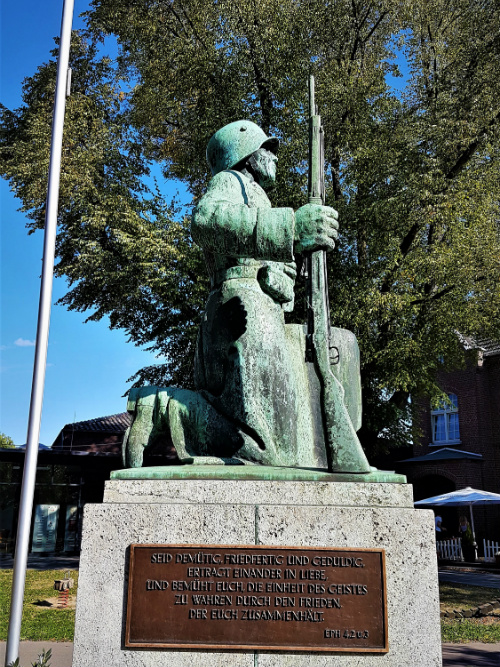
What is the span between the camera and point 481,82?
48.7 ft

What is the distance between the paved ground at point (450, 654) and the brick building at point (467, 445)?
702 inches

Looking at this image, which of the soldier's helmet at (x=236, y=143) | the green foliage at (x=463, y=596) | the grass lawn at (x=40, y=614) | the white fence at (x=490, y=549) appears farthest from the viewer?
the white fence at (x=490, y=549)

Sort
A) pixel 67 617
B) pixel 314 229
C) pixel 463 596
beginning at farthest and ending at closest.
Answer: pixel 463 596 → pixel 67 617 → pixel 314 229

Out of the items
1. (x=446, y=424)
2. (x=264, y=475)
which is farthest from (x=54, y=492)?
(x=264, y=475)

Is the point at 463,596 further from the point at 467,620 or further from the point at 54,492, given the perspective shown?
the point at 54,492

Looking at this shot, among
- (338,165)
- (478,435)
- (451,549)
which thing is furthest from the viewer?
(478,435)

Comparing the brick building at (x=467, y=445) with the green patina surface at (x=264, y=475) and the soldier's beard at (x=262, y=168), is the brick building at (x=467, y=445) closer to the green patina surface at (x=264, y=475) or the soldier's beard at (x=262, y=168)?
A: the soldier's beard at (x=262, y=168)

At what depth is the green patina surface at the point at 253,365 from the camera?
385cm

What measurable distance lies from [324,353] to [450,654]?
5.56 metres

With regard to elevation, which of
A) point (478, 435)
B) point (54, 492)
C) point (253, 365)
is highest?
point (478, 435)

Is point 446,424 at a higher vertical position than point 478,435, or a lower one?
higher

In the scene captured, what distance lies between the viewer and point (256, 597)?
3188 mm

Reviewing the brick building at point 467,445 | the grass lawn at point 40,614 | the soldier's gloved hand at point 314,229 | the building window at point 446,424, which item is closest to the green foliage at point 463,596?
the grass lawn at point 40,614

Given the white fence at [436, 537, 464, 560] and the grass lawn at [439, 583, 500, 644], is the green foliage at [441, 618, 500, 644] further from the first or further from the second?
the white fence at [436, 537, 464, 560]
